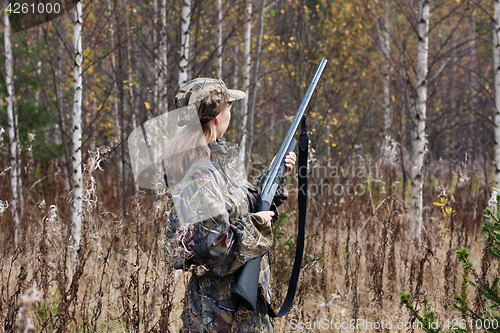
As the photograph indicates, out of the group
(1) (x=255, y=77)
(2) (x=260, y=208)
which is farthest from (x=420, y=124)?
(2) (x=260, y=208)

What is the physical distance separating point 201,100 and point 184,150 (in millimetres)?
249

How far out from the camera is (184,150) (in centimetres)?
160

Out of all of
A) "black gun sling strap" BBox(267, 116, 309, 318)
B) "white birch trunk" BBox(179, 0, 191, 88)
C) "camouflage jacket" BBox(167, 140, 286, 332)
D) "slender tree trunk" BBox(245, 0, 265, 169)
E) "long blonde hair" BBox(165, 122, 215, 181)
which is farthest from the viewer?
"slender tree trunk" BBox(245, 0, 265, 169)

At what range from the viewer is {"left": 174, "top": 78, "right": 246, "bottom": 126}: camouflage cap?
164cm

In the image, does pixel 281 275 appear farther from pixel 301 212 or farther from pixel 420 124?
pixel 420 124

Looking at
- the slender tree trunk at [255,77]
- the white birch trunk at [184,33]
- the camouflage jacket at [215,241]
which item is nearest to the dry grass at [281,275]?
the camouflage jacket at [215,241]

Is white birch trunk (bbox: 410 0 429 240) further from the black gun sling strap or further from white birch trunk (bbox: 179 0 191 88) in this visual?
white birch trunk (bbox: 179 0 191 88)

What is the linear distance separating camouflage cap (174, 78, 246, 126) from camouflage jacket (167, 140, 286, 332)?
5.9 inches

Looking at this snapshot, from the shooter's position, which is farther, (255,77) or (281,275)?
(255,77)

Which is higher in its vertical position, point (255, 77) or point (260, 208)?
point (255, 77)

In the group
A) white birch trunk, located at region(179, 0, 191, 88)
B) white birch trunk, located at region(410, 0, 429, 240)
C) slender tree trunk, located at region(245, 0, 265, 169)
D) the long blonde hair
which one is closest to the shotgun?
the long blonde hair

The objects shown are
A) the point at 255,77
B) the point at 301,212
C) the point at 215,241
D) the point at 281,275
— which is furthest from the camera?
the point at 255,77

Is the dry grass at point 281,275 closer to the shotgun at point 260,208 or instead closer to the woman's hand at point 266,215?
the shotgun at point 260,208

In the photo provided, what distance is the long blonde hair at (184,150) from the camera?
161 cm
